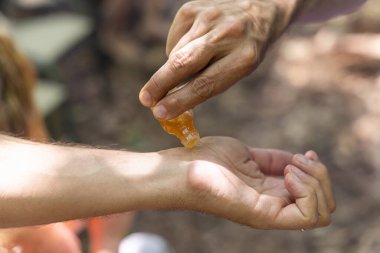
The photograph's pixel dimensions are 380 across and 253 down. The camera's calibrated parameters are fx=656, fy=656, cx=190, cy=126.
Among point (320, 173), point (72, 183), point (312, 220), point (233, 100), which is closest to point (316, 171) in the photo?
point (320, 173)

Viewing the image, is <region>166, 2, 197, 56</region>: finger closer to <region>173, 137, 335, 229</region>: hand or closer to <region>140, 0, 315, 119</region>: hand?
<region>140, 0, 315, 119</region>: hand

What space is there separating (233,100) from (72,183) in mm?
2798

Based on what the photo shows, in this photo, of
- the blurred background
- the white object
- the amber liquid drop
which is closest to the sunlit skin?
the white object

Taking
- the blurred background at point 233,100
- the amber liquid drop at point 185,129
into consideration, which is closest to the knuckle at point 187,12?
the amber liquid drop at point 185,129

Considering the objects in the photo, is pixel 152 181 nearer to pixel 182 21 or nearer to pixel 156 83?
pixel 156 83

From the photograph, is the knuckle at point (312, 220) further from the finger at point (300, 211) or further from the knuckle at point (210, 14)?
the knuckle at point (210, 14)

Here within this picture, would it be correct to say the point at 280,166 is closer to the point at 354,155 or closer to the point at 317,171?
the point at 317,171

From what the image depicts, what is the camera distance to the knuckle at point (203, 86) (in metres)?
1.47

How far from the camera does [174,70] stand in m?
1.45

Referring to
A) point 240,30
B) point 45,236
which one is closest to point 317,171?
point 240,30

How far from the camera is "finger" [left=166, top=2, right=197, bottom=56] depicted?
1566mm

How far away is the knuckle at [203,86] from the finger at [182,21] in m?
0.16

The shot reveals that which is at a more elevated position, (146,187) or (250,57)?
(250,57)

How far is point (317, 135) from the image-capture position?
3.65 meters
